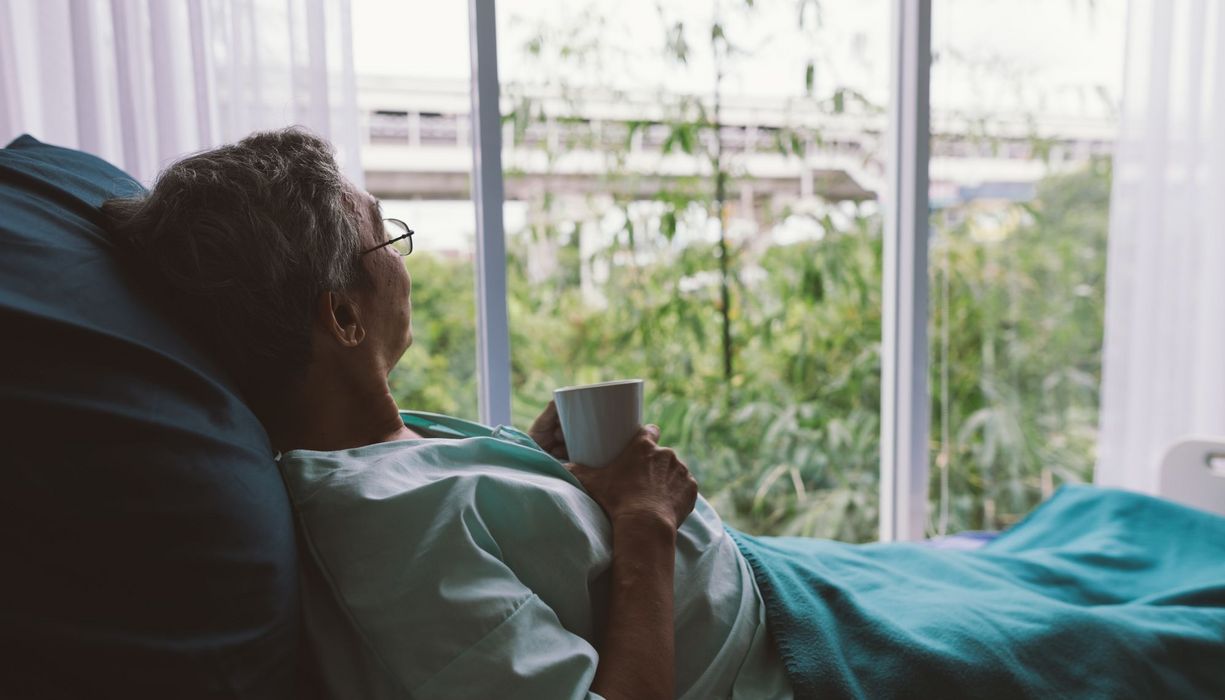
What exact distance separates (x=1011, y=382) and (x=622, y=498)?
196cm

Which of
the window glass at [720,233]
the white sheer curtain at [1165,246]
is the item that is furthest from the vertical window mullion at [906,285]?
the white sheer curtain at [1165,246]

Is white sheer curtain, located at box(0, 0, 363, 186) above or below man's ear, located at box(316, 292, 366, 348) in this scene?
above

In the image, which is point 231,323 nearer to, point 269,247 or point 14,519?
point 269,247

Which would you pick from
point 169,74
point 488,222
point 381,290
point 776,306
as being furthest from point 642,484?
point 776,306

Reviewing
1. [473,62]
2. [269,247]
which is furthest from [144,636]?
[473,62]

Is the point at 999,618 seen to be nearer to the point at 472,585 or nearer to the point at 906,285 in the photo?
the point at 472,585

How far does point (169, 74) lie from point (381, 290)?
0.75m

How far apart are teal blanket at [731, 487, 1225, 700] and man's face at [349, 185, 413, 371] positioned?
21.4 inches

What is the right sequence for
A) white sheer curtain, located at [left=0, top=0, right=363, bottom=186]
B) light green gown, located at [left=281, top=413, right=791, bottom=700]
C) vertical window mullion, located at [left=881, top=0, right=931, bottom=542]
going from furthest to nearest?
vertical window mullion, located at [left=881, top=0, right=931, bottom=542], white sheer curtain, located at [left=0, top=0, right=363, bottom=186], light green gown, located at [left=281, top=413, right=791, bottom=700]

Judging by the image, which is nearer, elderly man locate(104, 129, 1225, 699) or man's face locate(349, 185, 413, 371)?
elderly man locate(104, 129, 1225, 699)

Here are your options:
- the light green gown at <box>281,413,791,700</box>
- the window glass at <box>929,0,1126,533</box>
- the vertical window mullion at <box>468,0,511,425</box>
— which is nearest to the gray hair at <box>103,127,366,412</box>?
the light green gown at <box>281,413,791,700</box>

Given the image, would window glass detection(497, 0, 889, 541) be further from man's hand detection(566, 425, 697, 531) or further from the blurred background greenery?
man's hand detection(566, 425, 697, 531)

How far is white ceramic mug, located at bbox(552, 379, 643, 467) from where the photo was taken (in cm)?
105

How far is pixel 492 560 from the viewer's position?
0.87m
